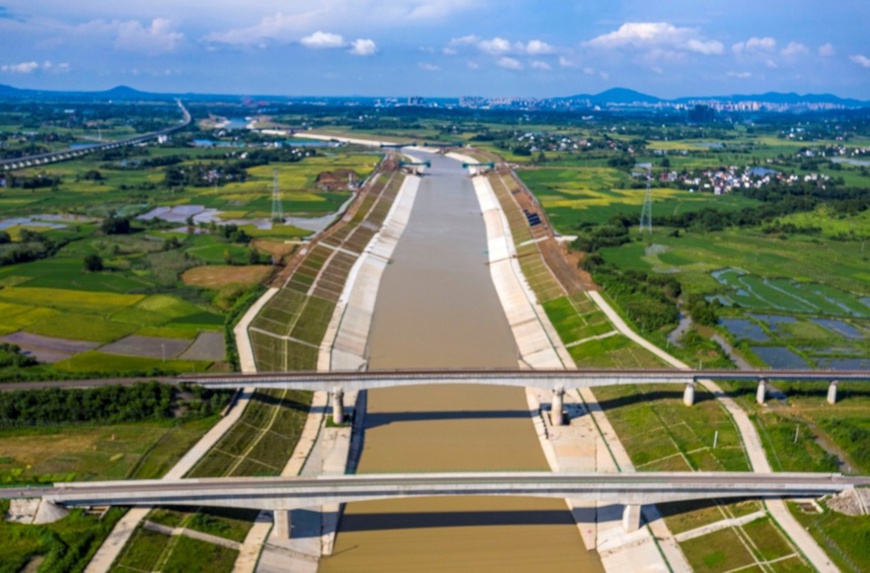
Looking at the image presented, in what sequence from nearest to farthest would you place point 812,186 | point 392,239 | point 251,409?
point 251,409, point 392,239, point 812,186

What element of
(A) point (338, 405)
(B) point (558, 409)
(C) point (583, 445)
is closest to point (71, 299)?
(A) point (338, 405)

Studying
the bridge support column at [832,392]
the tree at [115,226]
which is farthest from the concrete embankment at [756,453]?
the tree at [115,226]

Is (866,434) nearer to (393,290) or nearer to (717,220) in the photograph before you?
(393,290)

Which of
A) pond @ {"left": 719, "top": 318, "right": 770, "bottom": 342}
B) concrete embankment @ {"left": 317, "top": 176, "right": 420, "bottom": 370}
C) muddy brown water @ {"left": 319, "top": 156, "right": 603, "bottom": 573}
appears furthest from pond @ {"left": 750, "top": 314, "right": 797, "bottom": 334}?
concrete embankment @ {"left": 317, "top": 176, "right": 420, "bottom": 370}

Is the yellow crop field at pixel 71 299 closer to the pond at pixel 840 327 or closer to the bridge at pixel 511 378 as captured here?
the bridge at pixel 511 378

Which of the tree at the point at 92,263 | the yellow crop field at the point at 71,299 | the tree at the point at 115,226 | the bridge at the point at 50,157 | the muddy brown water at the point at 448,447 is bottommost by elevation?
the muddy brown water at the point at 448,447

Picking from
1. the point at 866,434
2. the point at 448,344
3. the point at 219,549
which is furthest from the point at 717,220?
the point at 219,549
